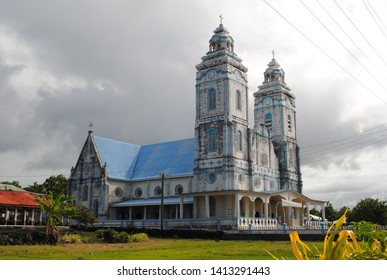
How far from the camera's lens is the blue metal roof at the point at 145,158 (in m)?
44.9

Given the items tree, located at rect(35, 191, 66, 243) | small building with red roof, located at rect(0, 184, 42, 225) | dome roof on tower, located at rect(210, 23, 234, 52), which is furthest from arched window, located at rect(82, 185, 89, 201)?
tree, located at rect(35, 191, 66, 243)

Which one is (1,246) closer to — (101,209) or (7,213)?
(7,213)

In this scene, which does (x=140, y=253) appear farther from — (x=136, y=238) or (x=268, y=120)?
(x=268, y=120)

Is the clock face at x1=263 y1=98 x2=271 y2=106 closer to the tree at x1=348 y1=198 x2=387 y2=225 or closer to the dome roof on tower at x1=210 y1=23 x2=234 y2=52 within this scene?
the dome roof on tower at x1=210 y1=23 x2=234 y2=52

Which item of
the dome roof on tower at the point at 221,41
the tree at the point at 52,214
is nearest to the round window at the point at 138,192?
the dome roof on tower at the point at 221,41

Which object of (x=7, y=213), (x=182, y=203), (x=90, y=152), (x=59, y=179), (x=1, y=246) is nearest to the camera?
(x=1, y=246)

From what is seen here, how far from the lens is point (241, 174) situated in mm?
39469

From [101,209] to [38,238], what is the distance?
25118mm

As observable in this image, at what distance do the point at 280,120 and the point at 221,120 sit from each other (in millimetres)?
11604

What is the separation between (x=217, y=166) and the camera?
38.9 metres

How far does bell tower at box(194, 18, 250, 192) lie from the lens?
38.8 metres

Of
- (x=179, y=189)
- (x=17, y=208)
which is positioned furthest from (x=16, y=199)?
(x=179, y=189)

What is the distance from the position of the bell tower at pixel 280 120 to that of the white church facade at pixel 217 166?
0.11 metres

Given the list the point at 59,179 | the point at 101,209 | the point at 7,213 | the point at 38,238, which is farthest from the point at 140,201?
the point at 38,238
